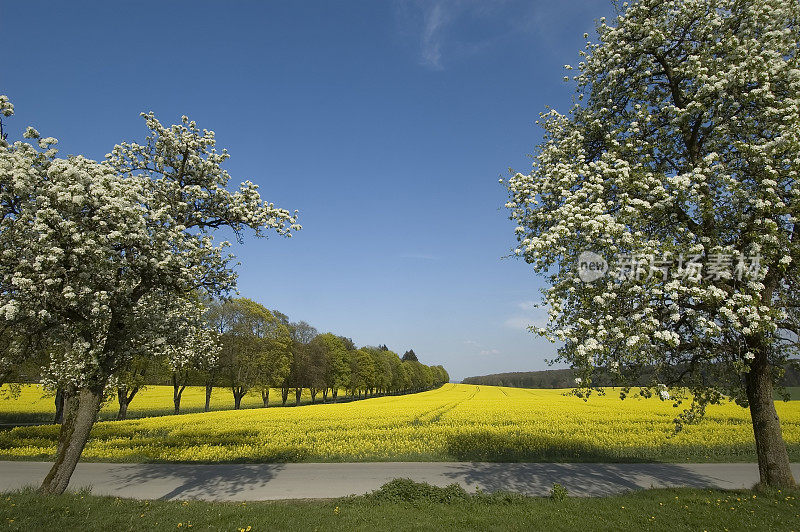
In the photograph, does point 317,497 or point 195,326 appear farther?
point 195,326

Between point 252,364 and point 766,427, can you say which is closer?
point 766,427

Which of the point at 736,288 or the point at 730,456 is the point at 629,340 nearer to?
the point at 736,288

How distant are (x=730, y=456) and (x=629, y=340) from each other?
50.6 feet

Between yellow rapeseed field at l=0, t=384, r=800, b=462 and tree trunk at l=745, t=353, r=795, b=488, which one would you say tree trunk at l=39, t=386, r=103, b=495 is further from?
tree trunk at l=745, t=353, r=795, b=488

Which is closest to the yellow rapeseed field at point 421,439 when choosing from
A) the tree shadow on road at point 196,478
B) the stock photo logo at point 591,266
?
the tree shadow on road at point 196,478

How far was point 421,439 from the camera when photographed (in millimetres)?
20984

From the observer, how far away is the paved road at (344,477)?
497 inches

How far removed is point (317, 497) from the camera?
38.7ft

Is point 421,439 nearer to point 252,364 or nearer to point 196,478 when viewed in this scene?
point 196,478

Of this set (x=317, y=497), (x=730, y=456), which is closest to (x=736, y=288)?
(x=317, y=497)

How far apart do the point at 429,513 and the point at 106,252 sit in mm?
8916

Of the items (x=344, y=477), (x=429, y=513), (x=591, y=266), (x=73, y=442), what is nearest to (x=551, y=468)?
(x=344, y=477)

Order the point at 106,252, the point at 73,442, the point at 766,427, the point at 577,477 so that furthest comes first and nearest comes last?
the point at 577,477
the point at 766,427
the point at 73,442
the point at 106,252

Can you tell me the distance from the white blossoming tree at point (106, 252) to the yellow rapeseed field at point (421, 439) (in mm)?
8154
